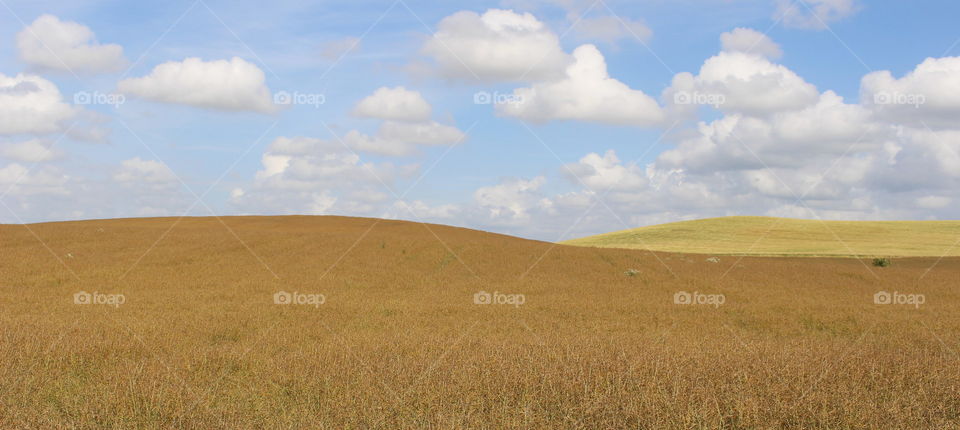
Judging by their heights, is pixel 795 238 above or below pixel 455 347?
above

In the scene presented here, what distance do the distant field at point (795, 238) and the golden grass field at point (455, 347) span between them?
28.3m

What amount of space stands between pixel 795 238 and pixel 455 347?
2322 inches

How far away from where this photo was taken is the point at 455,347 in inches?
338

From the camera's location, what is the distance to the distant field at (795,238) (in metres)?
48.5

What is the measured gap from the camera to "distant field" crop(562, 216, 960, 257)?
48.5 metres

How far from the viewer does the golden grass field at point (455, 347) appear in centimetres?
547

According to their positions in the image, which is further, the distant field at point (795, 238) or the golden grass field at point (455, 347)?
the distant field at point (795, 238)

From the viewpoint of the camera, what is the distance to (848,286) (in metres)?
20.8

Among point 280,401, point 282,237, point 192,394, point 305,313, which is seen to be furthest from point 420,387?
point 282,237

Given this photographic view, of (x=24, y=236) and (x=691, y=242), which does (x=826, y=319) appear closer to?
(x=24, y=236)

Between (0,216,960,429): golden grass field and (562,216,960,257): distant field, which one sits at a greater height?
(562,216,960,257): distant field

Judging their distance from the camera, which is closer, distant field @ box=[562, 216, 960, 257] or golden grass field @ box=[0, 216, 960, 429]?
golden grass field @ box=[0, 216, 960, 429]

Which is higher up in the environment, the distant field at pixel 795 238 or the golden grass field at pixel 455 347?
the distant field at pixel 795 238

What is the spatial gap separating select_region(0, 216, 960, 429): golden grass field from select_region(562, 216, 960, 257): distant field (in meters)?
28.3
